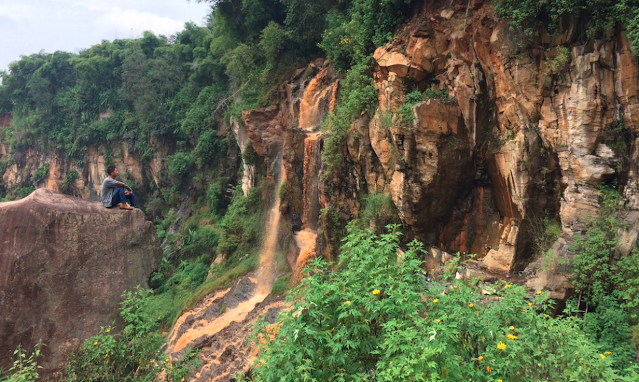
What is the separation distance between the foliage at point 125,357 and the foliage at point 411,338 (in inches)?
71.3

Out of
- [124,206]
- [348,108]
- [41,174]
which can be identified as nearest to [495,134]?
[348,108]

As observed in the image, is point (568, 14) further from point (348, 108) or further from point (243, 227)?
point (243, 227)

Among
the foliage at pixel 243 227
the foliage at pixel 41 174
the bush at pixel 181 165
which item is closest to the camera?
the foliage at pixel 243 227

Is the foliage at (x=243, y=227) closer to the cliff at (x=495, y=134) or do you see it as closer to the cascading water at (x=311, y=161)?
the cascading water at (x=311, y=161)

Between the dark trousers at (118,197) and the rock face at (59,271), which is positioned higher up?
the dark trousers at (118,197)

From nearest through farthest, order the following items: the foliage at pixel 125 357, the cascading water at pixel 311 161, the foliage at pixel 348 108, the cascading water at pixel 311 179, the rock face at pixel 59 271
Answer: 1. the foliage at pixel 125 357
2. the rock face at pixel 59 271
3. the foliage at pixel 348 108
4. the cascading water at pixel 311 161
5. the cascading water at pixel 311 179

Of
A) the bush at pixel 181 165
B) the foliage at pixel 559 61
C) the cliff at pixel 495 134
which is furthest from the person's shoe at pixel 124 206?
the bush at pixel 181 165

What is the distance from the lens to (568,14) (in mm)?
5941

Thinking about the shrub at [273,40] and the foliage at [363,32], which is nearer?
the foliage at [363,32]

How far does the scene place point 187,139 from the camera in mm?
21891

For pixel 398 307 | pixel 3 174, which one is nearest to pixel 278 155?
pixel 398 307

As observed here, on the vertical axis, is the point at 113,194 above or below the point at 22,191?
above

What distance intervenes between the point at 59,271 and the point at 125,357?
1470 millimetres

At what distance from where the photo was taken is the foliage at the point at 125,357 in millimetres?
4188
